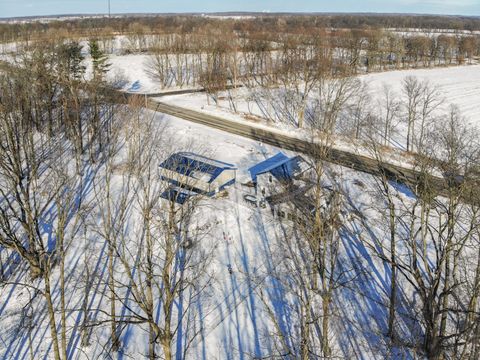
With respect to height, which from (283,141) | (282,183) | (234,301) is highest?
(283,141)

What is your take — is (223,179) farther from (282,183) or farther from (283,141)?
(283,141)

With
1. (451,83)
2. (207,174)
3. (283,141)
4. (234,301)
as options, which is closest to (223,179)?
(207,174)

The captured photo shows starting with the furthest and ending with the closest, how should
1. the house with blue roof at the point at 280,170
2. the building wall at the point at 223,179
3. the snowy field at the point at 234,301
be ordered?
the building wall at the point at 223,179, the house with blue roof at the point at 280,170, the snowy field at the point at 234,301

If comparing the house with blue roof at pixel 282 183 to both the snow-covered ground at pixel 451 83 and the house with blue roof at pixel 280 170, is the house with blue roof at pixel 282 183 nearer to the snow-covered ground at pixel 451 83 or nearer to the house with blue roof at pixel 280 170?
the house with blue roof at pixel 280 170

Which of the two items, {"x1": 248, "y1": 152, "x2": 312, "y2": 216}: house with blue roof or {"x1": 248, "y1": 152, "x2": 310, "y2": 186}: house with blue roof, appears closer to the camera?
{"x1": 248, "y1": 152, "x2": 312, "y2": 216}: house with blue roof

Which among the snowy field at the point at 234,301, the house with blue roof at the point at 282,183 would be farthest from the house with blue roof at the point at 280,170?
the snowy field at the point at 234,301

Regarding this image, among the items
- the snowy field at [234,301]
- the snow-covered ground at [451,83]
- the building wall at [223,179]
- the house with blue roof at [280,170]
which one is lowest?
the snowy field at [234,301]

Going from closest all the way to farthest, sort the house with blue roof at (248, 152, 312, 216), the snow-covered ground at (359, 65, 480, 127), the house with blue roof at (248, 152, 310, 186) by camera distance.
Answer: the house with blue roof at (248, 152, 312, 216) < the house with blue roof at (248, 152, 310, 186) < the snow-covered ground at (359, 65, 480, 127)

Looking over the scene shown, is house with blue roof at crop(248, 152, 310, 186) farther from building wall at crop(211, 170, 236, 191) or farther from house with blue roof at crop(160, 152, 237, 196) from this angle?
house with blue roof at crop(160, 152, 237, 196)

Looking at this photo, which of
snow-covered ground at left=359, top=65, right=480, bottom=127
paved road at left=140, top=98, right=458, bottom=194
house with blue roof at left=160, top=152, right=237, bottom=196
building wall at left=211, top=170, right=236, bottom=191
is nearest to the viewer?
house with blue roof at left=160, top=152, right=237, bottom=196

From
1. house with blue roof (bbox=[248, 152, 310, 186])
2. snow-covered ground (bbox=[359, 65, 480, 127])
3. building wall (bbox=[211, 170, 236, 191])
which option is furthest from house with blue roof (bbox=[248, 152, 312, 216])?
snow-covered ground (bbox=[359, 65, 480, 127])

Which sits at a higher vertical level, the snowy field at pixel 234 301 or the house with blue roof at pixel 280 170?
the house with blue roof at pixel 280 170

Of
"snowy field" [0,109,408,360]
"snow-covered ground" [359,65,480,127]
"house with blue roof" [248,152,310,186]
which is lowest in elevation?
"snowy field" [0,109,408,360]
